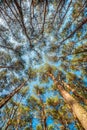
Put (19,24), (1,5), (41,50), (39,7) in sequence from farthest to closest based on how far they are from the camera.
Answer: (41,50) < (19,24) < (39,7) < (1,5)

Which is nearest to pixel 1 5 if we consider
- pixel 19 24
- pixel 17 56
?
pixel 19 24


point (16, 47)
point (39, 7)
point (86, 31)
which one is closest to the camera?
point (39, 7)

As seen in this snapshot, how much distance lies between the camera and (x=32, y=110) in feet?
50.9

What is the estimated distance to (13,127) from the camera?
13.9 meters

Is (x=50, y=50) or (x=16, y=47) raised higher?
(x=16, y=47)

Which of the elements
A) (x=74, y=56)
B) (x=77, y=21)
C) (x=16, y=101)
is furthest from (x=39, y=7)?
(x=16, y=101)

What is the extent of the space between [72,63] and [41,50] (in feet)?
11.5

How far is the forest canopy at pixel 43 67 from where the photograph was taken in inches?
456

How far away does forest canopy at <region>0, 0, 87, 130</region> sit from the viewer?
11.6 metres

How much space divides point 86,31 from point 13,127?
10.6m

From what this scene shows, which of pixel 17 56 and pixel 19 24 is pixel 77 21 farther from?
pixel 17 56

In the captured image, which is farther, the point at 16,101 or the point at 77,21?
the point at 16,101

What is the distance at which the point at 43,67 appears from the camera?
15656mm

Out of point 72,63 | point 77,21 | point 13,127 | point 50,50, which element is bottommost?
point 13,127
